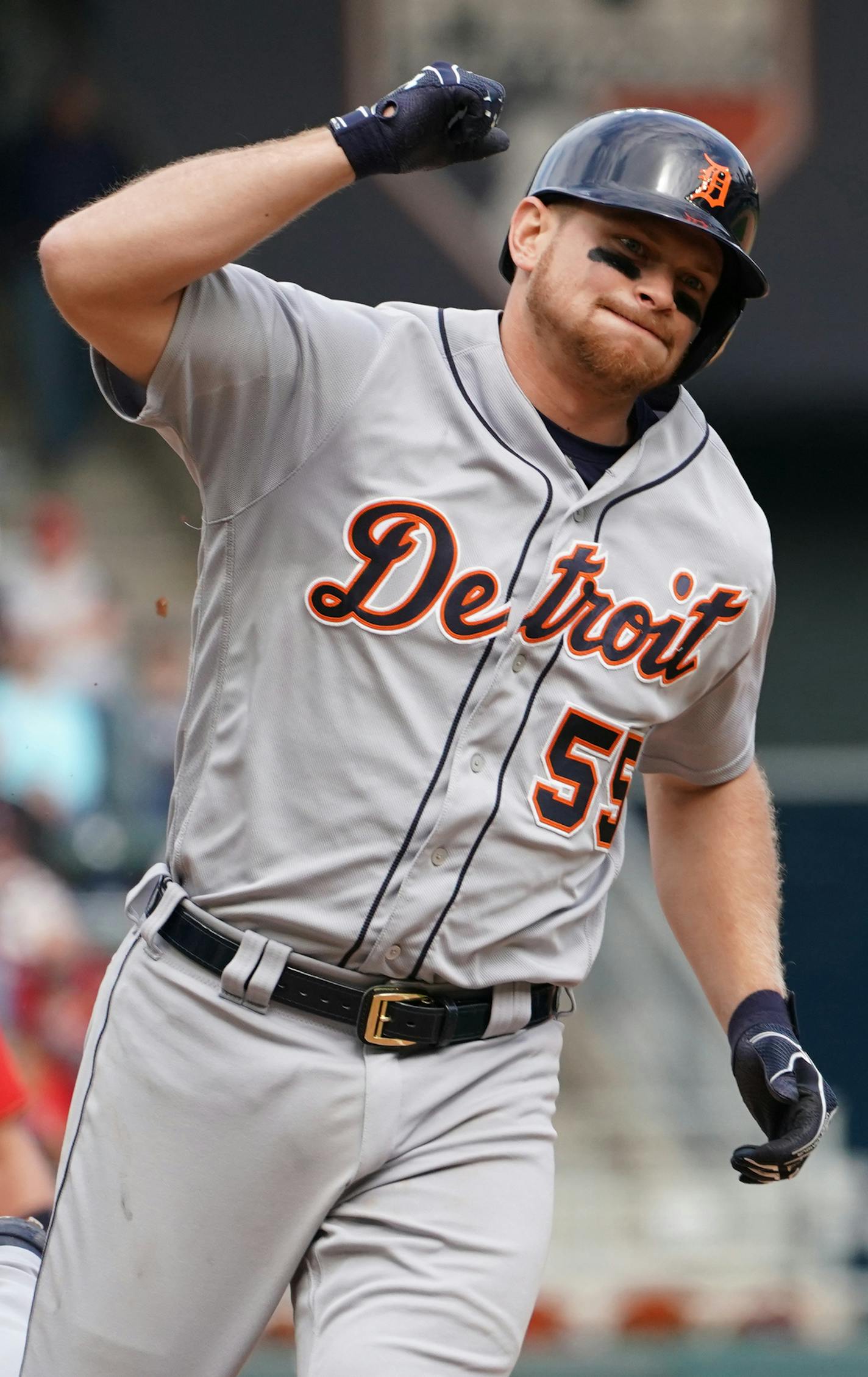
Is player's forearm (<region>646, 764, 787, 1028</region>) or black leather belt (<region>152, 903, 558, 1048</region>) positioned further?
player's forearm (<region>646, 764, 787, 1028</region>)

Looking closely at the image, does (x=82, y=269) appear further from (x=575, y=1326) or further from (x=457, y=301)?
(x=457, y=301)

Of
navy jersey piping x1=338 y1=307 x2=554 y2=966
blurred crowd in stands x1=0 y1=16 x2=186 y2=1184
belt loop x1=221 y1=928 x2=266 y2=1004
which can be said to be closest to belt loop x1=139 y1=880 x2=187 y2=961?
belt loop x1=221 y1=928 x2=266 y2=1004

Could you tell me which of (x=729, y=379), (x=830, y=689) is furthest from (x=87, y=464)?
(x=830, y=689)

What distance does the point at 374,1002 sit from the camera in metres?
2.34

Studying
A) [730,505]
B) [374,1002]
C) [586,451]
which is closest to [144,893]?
[374,1002]

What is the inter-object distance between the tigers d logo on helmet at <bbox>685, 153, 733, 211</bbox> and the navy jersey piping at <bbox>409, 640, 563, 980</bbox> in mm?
628

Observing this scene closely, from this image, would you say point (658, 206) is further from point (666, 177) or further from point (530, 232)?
point (530, 232)

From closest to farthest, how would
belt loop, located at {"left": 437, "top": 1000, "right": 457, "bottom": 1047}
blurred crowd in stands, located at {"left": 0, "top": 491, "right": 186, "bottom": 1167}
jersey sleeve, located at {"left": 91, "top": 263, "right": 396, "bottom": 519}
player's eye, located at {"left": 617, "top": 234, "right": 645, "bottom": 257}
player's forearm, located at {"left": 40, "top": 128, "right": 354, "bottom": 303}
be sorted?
player's forearm, located at {"left": 40, "top": 128, "right": 354, "bottom": 303}, jersey sleeve, located at {"left": 91, "top": 263, "right": 396, "bottom": 519}, belt loop, located at {"left": 437, "top": 1000, "right": 457, "bottom": 1047}, player's eye, located at {"left": 617, "top": 234, "right": 645, "bottom": 257}, blurred crowd in stands, located at {"left": 0, "top": 491, "right": 186, "bottom": 1167}

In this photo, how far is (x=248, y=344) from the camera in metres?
2.29

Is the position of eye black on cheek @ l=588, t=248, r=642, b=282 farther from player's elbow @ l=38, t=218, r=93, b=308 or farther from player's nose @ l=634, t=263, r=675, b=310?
player's elbow @ l=38, t=218, r=93, b=308

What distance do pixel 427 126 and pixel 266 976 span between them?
1.07 m

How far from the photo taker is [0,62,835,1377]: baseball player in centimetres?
229

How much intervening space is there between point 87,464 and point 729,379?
319cm

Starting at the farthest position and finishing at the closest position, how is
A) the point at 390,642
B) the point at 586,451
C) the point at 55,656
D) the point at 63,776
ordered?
the point at 55,656
the point at 63,776
the point at 586,451
the point at 390,642
